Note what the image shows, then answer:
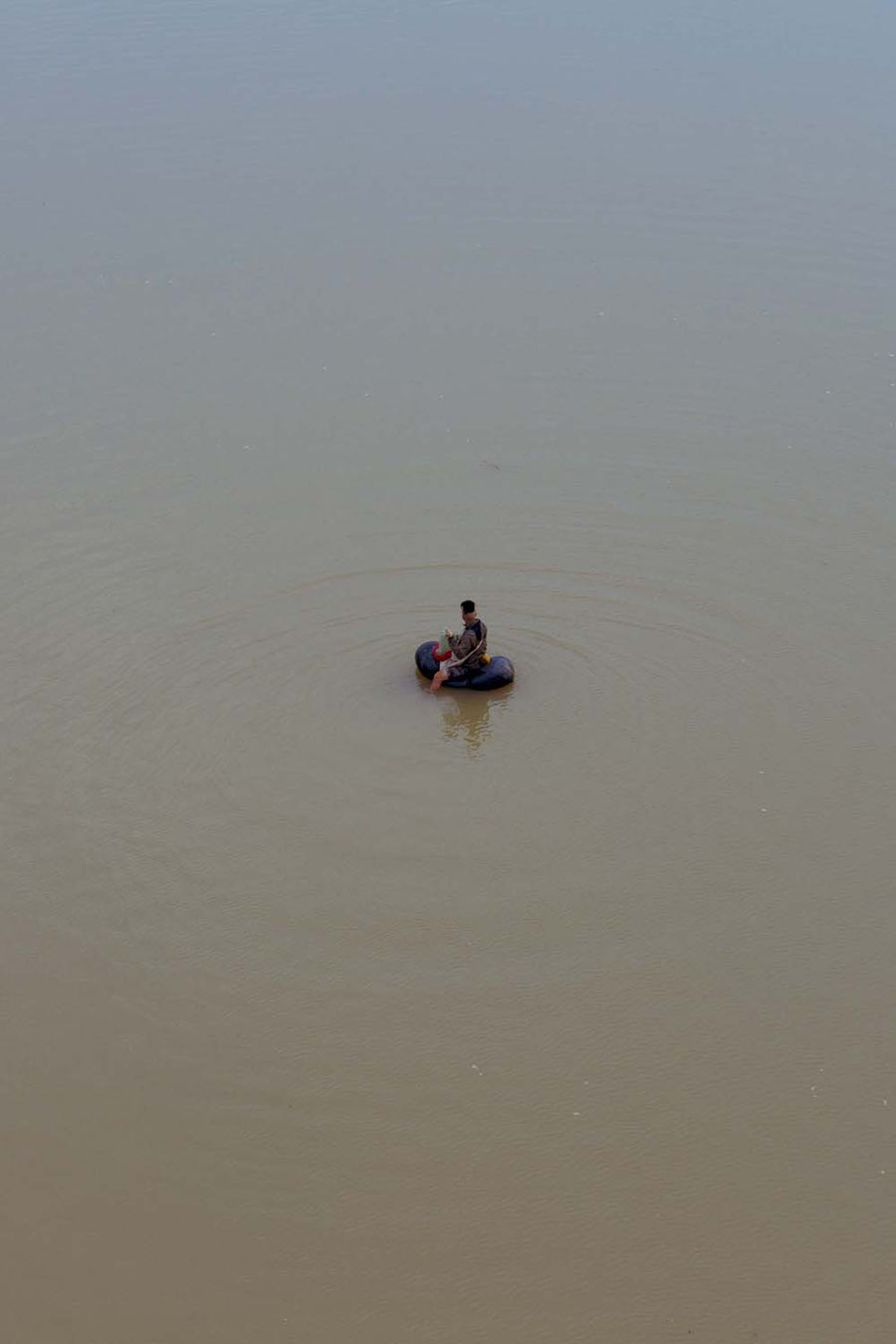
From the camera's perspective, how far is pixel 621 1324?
7.71 metres

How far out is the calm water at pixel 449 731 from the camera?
27.0ft

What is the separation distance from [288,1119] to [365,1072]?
530 millimetres

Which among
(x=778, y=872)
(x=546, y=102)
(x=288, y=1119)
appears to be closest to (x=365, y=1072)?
(x=288, y=1119)

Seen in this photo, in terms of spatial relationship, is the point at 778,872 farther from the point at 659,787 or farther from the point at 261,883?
the point at 261,883

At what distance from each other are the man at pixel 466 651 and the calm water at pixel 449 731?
274mm

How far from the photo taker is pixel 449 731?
1184cm

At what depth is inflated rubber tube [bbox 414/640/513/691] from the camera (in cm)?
1195

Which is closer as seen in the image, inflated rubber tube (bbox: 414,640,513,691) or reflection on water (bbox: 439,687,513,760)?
reflection on water (bbox: 439,687,513,760)

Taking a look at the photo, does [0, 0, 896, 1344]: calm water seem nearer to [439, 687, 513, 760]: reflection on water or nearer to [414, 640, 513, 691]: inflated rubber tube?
[439, 687, 513, 760]: reflection on water

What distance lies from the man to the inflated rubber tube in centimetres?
4

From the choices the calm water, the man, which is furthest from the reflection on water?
the man

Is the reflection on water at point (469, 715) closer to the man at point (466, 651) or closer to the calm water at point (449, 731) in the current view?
the calm water at point (449, 731)

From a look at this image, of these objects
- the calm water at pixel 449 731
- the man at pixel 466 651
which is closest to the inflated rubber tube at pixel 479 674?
the man at pixel 466 651

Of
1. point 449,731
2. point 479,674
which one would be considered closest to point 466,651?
point 479,674
